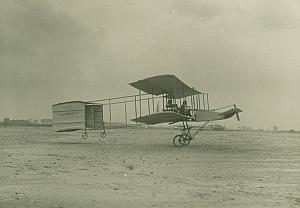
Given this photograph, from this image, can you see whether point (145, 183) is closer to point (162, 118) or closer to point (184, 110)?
point (162, 118)

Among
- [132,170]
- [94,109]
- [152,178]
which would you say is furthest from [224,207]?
[94,109]

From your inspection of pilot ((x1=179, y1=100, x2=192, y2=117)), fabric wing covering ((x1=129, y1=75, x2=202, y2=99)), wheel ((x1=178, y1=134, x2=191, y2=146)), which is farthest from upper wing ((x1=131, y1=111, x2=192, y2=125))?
fabric wing covering ((x1=129, y1=75, x2=202, y2=99))

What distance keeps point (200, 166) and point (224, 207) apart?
6220mm

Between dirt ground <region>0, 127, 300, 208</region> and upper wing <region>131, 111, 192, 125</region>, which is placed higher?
upper wing <region>131, 111, 192, 125</region>

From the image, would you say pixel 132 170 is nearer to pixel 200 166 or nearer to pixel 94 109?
pixel 200 166

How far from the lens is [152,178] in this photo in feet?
36.1

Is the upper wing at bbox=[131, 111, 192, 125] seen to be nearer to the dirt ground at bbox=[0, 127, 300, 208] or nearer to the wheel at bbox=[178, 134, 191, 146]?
the wheel at bbox=[178, 134, 191, 146]

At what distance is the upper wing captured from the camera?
2105 cm

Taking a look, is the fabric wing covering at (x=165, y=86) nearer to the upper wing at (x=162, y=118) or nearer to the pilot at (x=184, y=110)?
the pilot at (x=184, y=110)

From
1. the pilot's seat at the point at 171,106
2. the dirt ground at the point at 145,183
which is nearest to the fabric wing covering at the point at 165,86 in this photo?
the pilot's seat at the point at 171,106

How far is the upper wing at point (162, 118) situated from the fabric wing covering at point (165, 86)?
133cm

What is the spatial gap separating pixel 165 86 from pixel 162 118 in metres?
1.69

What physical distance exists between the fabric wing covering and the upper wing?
1.33 meters

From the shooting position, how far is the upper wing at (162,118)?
21.1 metres
